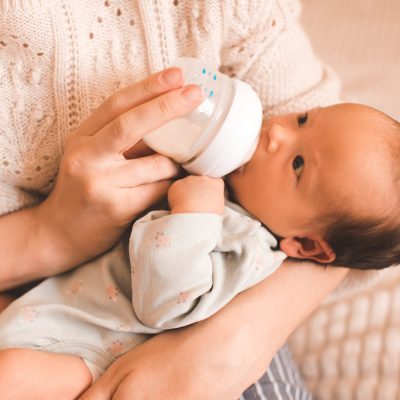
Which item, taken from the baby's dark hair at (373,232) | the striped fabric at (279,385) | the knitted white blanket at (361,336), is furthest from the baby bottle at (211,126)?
the knitted white blanket at (361,336)

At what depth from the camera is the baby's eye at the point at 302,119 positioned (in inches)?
40.3

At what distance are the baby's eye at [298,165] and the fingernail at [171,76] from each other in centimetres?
30

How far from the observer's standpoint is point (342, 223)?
952mm

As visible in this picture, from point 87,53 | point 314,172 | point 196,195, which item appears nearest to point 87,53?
point 87,53

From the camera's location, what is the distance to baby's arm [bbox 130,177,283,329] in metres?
0.85

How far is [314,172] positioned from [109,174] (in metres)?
0.36

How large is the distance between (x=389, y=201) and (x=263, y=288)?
0.28 m

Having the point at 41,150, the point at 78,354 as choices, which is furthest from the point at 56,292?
the point at 41,150

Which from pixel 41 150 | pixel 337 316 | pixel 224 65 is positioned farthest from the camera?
pixel 337 316

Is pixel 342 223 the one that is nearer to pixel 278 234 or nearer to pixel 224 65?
pixel 278 234

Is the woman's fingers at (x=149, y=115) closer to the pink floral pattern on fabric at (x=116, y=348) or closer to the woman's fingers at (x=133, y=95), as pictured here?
the woman's fingers at (x=133, y=95)

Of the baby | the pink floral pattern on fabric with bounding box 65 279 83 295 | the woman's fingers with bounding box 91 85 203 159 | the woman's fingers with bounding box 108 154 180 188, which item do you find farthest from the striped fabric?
the woman's fingers with bounding box 91 85 203 159

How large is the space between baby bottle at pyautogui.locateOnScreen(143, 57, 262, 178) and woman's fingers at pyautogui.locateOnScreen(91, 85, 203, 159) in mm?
41

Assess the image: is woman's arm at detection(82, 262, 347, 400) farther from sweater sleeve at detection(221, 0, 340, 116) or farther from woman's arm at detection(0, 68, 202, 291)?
sweater sleeve at detection(221, 0, 340, 116)
